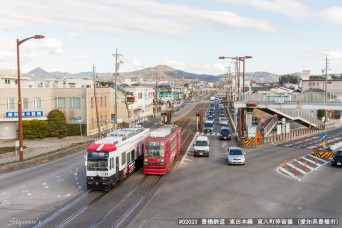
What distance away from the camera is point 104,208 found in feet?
63.9

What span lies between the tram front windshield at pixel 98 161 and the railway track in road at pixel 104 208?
1.49m

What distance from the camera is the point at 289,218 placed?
58.4 feet

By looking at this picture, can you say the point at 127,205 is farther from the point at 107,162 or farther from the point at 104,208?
the point at 107,162

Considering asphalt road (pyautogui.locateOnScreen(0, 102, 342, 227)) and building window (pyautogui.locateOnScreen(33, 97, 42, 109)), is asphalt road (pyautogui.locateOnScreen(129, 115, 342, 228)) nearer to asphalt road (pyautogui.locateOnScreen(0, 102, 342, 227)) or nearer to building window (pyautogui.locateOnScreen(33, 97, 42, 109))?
asphalt road (pyautogui.locateOnScreen(0, 102, 342, 227))

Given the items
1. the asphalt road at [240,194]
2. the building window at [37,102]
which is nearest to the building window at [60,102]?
the building window at [37,102]

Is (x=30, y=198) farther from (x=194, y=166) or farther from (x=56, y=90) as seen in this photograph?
(x=56, y=90)

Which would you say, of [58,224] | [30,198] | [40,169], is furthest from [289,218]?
[40,169]

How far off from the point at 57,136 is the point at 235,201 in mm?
38047

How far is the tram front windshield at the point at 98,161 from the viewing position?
877 inches

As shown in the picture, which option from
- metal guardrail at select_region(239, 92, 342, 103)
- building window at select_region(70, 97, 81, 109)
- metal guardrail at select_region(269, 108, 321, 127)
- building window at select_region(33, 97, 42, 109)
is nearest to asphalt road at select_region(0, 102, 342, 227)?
metal guardrail at select_region(239, 92, 342, 103)

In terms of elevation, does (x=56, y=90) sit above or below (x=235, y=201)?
above

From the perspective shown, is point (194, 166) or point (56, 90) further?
point (56, 90)

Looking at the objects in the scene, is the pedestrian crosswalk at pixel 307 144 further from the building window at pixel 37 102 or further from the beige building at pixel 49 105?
the building window at pixel 37 102

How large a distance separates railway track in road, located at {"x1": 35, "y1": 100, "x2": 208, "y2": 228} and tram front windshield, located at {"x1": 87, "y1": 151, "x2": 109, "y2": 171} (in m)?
1.49
